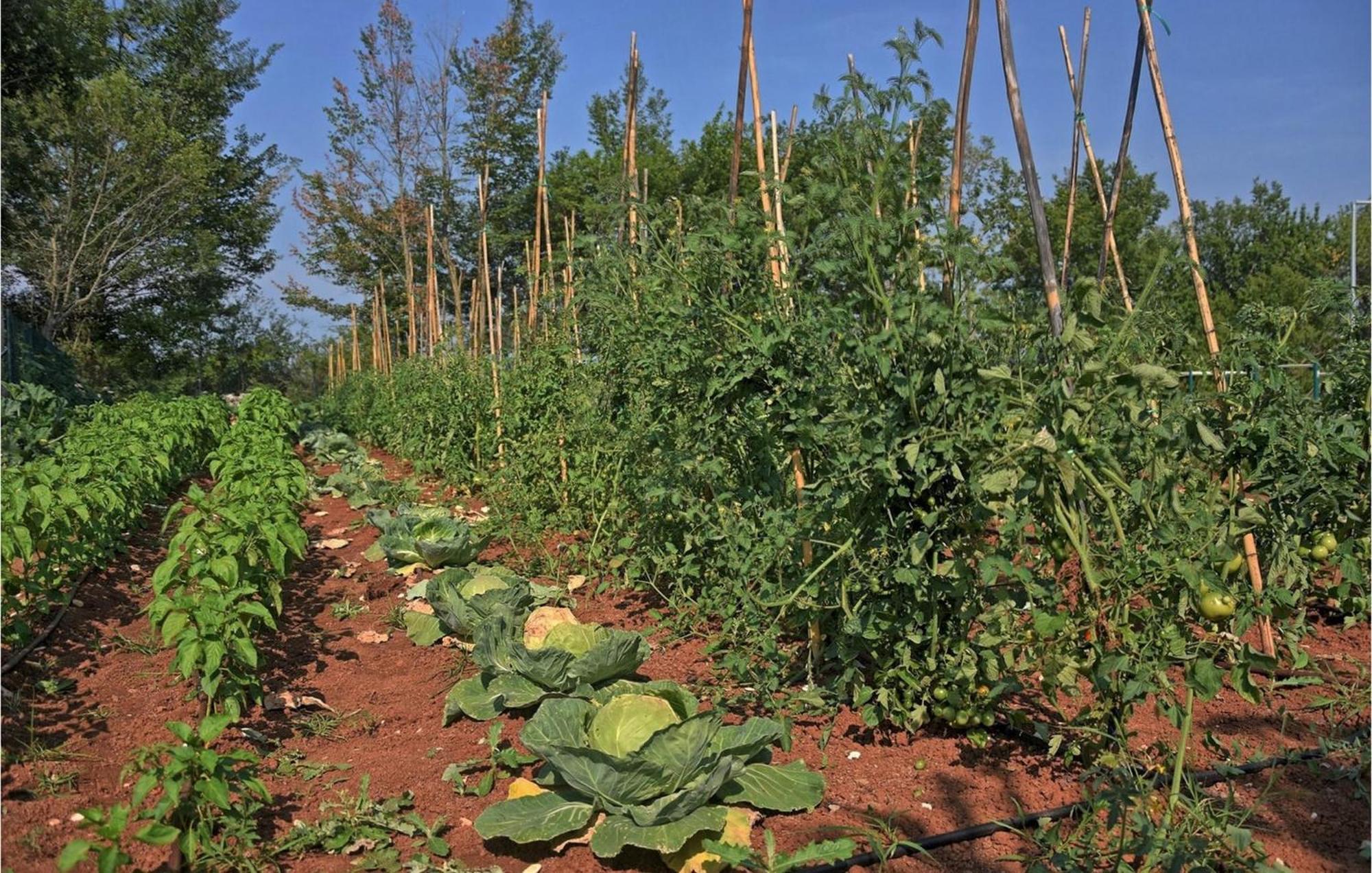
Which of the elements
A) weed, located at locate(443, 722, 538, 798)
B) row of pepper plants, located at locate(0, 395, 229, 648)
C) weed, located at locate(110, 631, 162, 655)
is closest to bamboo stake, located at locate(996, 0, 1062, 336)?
weed, located at locate(443, 722, 538, 798)

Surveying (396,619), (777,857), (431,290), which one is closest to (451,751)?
(777,857)

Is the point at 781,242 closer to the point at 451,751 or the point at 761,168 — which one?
the point at 761,168

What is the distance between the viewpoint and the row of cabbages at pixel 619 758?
283cm

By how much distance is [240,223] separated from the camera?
25469 mm

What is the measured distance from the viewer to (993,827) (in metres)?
2.86

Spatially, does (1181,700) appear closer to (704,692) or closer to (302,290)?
(704,692)

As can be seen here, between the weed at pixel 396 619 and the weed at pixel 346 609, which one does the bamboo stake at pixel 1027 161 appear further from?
the weed at pixel 346 609

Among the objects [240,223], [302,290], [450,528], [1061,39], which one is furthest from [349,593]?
[302,290]

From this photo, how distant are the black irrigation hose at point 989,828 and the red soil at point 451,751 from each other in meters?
0.04

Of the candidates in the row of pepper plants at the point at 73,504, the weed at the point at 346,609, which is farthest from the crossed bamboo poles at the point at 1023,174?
the row of pepper plants at the point at 73,504

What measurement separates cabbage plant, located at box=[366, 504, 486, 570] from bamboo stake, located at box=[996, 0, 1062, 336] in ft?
13.5

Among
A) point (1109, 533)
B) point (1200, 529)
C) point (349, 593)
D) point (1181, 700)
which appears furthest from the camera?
point (349, 593)

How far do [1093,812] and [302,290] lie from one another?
31.2 meters

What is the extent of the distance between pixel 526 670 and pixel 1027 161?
2586 millimetres
